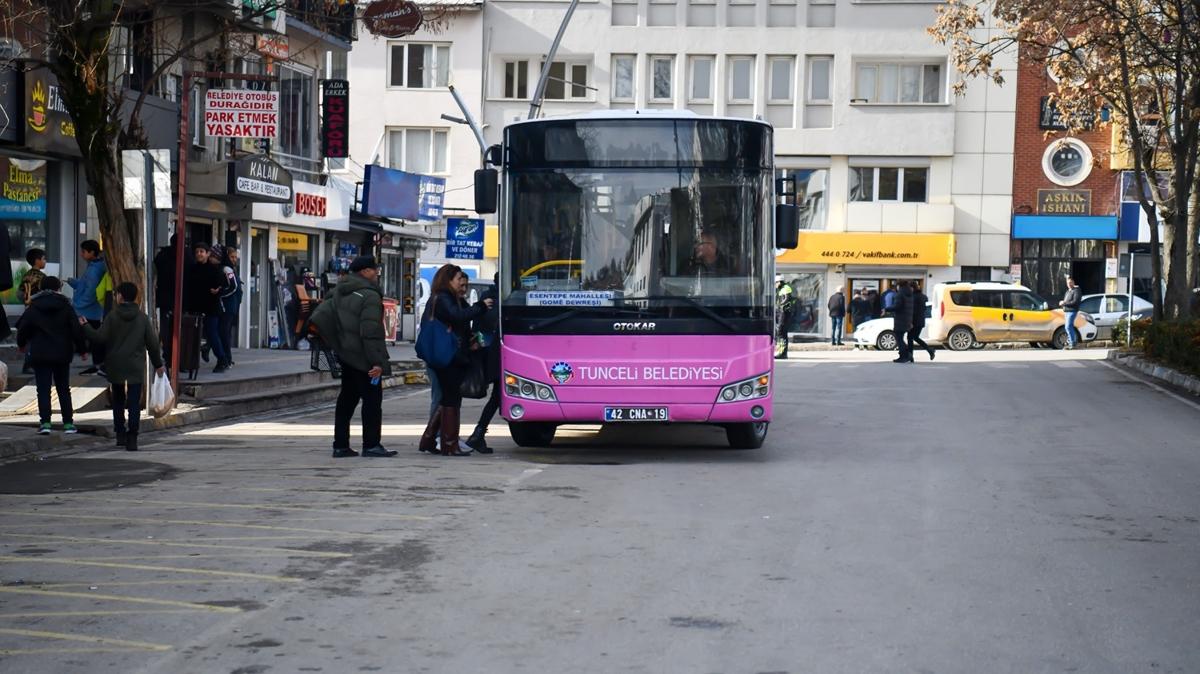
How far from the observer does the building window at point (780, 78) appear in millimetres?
53969

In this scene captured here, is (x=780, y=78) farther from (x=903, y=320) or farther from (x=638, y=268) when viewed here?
(x=638, y=268)

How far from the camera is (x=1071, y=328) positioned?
44438 mm

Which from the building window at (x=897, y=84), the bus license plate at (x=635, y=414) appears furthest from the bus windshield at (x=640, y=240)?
the building window at (x=897, y=84)

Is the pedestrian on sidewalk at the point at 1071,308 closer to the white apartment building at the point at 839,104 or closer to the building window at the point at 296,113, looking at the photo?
the white apartment building at the point at 839,104

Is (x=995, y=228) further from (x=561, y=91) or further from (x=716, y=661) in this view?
(x=716, y=661)

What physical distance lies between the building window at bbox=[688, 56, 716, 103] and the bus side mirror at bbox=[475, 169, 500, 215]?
41114mm

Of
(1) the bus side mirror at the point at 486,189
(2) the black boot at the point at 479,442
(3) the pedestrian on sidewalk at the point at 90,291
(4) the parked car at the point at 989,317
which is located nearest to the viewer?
(1) the bus side mirror at the point at 486,189

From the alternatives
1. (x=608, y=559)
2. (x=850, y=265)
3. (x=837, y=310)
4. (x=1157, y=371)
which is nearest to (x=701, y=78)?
(x=850, y=265)

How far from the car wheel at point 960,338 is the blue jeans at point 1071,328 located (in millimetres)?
2569

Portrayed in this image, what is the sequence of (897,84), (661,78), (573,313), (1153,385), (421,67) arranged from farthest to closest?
(421,67) < (661,78) < (897,84) < (1153,385) < (573,313)

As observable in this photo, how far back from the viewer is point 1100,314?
47281mm

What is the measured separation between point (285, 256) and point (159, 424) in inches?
691

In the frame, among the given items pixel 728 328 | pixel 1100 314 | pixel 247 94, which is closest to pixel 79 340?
pixel 247 94

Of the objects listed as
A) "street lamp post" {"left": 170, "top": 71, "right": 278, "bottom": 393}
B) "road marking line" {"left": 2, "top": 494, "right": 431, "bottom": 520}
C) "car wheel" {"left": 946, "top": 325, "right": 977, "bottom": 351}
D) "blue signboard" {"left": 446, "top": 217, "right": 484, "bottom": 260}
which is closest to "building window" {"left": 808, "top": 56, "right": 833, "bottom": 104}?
"car wheel" {"left": 946, "top": 325, "right": 977, "bottom": 351}
